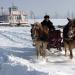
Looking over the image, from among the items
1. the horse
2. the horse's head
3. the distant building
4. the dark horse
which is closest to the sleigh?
the horse

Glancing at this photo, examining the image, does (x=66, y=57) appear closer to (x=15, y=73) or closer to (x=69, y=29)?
(x=69, y=29)

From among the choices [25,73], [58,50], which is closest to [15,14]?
[58,50]

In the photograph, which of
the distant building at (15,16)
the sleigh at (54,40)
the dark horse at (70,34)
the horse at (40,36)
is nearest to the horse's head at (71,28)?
the dark horse at (70,34)

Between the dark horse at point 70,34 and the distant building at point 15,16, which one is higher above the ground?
the dark horse at point 70,34

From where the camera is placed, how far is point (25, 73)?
952cm

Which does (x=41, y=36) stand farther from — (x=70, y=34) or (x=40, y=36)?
(x=70, y=34)

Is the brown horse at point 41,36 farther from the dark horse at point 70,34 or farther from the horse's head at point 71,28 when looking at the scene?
the horse's head at point 71,28

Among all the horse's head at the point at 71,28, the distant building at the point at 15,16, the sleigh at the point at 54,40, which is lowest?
the distant building at the point at 15,16

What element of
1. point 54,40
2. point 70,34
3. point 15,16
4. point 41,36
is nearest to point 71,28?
point 70,34

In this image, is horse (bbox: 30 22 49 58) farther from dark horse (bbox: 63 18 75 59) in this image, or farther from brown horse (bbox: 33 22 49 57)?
dark horse (bbox: 63 18 75 59)

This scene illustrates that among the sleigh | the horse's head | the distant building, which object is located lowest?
the distant building

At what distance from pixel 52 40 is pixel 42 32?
111cm

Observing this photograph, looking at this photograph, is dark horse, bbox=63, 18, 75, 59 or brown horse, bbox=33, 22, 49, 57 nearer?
dark horse, bbox=63, 18, 75, 59

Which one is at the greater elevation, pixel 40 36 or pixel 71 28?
pixel 71 28
